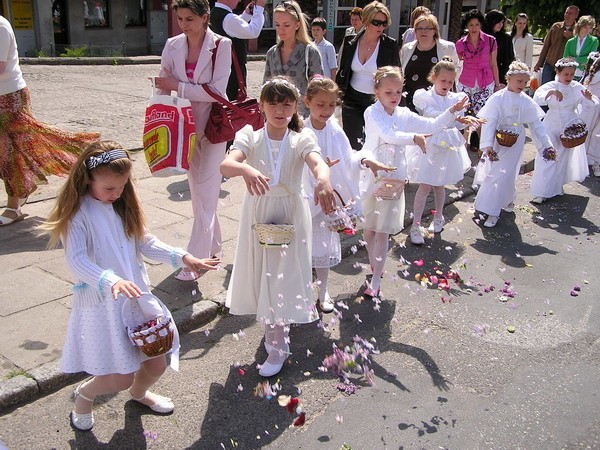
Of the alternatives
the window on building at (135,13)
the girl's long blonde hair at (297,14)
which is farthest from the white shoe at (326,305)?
the window on building at (135,13)

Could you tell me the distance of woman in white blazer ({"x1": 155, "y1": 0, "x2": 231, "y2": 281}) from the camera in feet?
15.6

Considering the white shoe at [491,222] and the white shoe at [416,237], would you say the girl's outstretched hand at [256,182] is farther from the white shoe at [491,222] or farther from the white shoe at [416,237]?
the white shoe at [491,222]

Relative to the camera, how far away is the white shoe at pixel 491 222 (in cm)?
716

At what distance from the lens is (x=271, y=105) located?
3.87 metres

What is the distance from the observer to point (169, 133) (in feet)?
15.3

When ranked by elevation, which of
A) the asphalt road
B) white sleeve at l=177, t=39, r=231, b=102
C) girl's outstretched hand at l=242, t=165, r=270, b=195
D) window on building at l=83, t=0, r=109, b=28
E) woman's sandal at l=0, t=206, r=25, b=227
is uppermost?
window on building at l=83, t=0, r=109, b=28

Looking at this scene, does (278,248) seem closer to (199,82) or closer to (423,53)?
(199,82)

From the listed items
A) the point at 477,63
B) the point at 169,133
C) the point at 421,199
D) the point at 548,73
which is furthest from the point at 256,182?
the point at 548,73

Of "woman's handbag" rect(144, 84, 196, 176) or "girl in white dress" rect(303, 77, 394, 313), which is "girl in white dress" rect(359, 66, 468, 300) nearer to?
"girl in white dress" rect(303, 77, 394, 313)

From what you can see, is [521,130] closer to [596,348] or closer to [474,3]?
[596,348]

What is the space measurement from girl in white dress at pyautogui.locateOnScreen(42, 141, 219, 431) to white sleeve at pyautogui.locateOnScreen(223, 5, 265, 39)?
3.52m

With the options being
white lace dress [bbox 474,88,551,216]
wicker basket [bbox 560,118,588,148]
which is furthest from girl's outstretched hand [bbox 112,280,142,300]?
wicker basket [bbox 560,118,588,148]

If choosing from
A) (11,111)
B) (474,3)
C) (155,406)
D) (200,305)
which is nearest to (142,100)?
(11,111)

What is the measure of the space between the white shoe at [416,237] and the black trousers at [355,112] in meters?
1.15
